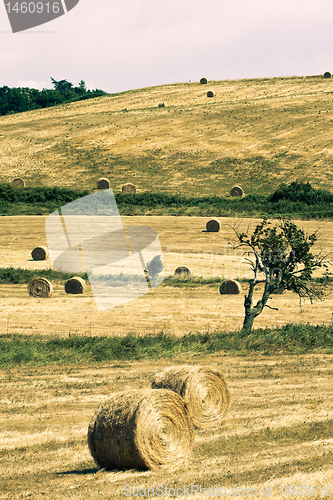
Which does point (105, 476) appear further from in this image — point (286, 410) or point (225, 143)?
point (225, 143)

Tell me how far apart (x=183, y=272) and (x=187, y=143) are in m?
43.1

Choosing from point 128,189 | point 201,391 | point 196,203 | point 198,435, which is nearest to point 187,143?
point 128,189

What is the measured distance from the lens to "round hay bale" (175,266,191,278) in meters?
33.1

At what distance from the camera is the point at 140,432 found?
934 cm

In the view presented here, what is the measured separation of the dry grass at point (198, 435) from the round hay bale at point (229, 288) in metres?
11.6

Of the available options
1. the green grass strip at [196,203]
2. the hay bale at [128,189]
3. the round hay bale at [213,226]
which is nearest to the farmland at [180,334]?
the round hay bale at [213,226]

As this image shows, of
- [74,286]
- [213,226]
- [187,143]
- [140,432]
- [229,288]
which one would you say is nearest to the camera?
[140,432]

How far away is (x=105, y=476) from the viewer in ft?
30.5

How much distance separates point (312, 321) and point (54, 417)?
605 inches

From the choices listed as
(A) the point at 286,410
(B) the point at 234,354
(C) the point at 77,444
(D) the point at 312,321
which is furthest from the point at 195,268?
(C) the point at 77,444

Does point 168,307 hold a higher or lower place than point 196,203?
higher

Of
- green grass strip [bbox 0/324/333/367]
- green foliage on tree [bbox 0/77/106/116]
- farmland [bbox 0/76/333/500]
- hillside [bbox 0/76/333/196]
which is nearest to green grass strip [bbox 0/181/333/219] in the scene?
farmland [bbox 0/76/333/500]

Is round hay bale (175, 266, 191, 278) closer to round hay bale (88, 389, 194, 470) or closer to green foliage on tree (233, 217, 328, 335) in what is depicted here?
green foliage on tree (233, 217, 328, 335)

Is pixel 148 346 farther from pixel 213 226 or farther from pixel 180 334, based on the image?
pixel 213 226
